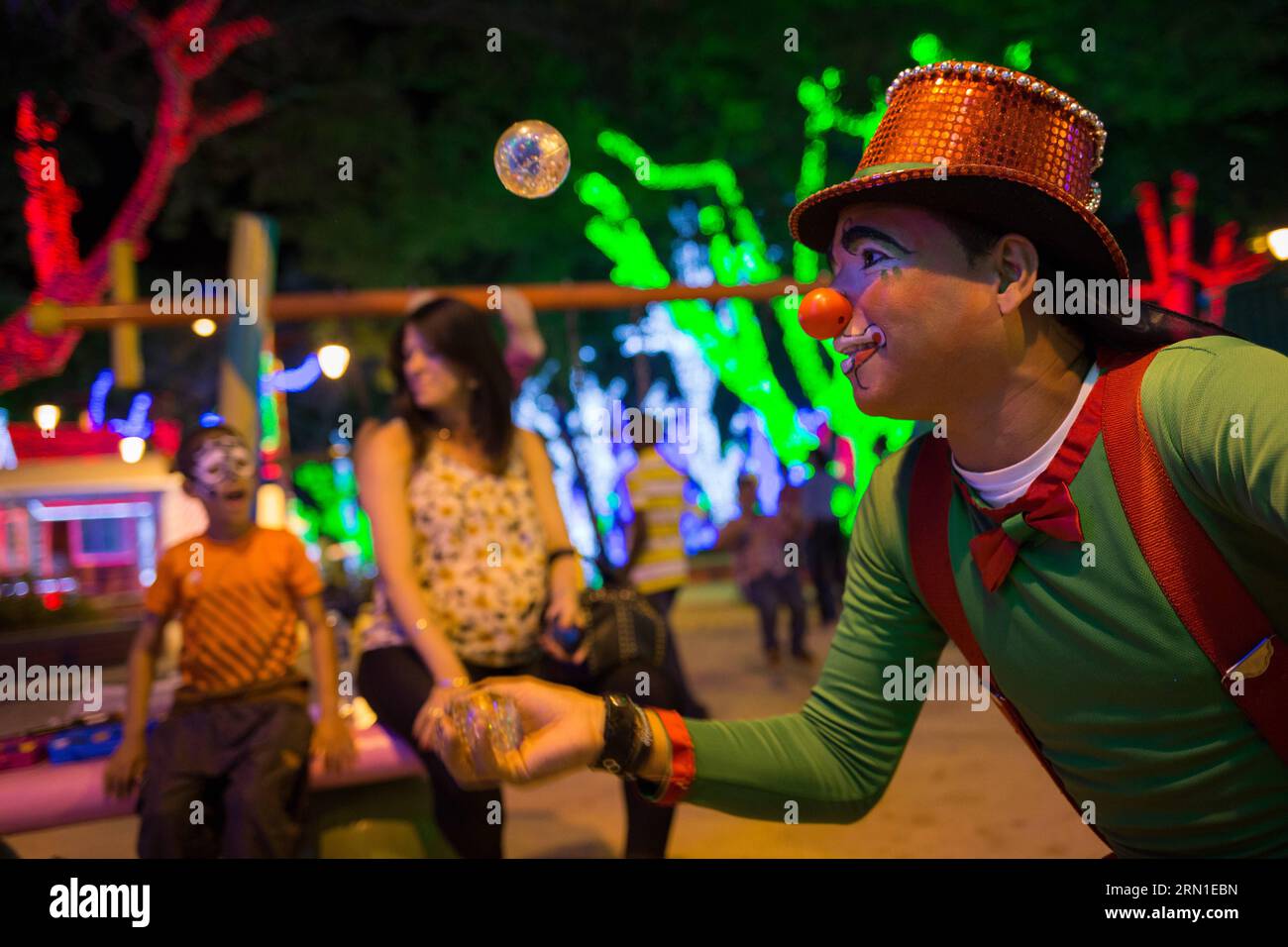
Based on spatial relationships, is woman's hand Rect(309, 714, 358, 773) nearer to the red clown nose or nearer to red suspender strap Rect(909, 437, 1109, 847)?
red suspender strap Rect(909, 437, 1109, 847)

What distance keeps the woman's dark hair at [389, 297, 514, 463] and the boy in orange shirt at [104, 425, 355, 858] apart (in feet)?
2.29

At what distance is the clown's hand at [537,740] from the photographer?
161 centimetres

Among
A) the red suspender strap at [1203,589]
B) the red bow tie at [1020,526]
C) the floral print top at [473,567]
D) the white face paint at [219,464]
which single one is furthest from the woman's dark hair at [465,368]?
the red suspender strap at [1203,589]

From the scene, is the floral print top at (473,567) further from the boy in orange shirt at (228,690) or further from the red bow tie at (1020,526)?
the red bow tie at (1020,526)

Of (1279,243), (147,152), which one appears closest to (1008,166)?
(1279,243)

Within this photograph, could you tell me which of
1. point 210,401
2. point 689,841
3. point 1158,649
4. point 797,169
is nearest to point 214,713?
point 689,841

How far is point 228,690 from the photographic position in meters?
3.64

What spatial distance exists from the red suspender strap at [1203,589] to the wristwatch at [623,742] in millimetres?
772

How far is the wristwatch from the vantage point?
1651 mm

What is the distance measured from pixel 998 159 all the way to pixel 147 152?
13.8 metres

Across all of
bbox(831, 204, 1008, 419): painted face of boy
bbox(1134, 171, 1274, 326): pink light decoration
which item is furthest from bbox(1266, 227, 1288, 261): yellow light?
bbox(1134, 171, 1274, 326): pink light decoration
